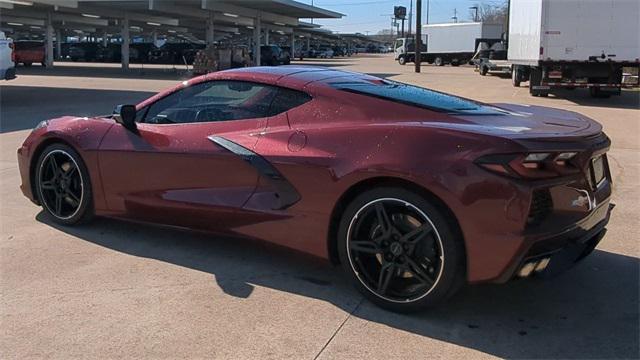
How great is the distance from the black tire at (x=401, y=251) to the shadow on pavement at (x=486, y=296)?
6.2 inches

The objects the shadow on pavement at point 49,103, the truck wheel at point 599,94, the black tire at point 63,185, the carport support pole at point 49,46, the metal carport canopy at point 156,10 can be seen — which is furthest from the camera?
the carport support pole at point 49,46

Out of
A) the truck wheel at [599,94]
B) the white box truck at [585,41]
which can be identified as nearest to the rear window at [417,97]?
the white box truck at [585,41]

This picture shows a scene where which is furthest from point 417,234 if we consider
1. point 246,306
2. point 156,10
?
point 156,10

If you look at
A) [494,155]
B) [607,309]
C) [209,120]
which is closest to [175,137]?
[209,120]

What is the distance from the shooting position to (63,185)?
18.1 feet

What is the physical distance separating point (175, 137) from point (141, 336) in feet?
5.62

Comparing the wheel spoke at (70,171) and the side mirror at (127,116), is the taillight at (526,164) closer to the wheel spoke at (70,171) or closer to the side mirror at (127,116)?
the side mirror at (127,116)

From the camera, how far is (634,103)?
19109 millimetres

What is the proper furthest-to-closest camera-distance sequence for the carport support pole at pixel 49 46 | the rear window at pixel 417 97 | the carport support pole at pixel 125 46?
the carport support pole at pixel 49 46 → the carport support pole at pixel 125 46 → the rear window at pixel 417 97

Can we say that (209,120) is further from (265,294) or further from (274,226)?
(265,294)

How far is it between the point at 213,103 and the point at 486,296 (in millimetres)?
2442

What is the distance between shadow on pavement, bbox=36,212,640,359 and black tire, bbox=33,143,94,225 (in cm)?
17

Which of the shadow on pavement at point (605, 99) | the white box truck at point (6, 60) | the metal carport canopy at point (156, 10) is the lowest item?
the shadow on pavement at point (605, 99)

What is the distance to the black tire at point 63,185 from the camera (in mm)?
5341
